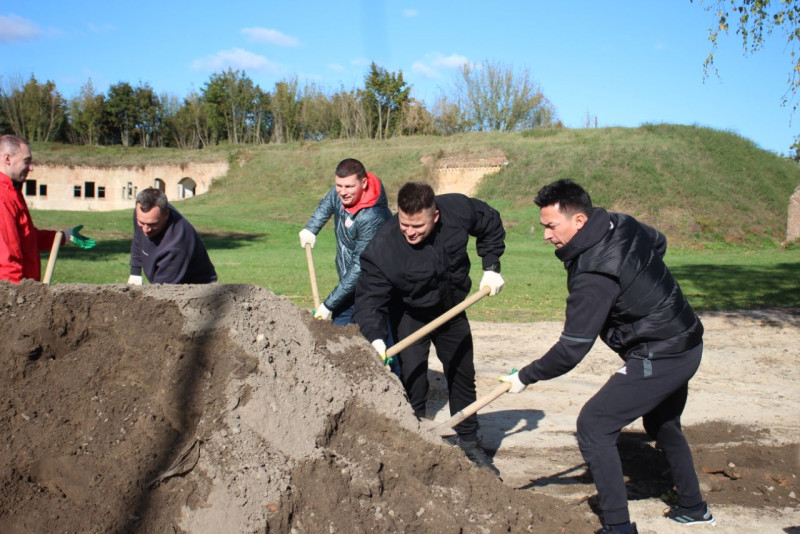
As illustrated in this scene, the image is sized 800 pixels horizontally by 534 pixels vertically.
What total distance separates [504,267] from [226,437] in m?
17.4

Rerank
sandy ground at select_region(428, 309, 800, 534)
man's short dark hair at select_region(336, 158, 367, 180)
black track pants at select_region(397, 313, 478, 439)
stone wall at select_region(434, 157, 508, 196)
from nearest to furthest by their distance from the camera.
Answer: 1. sandy ground at select_region(428, 309, 800, 534)
2. black track pants at select_region(397, 313, 478, 439)
3. man's short dark hair at select_region(336, 158, 367, 180)
4. stone wall at select_region(434, 157, 508, 196)

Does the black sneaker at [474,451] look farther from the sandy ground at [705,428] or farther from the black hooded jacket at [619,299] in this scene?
the black hooded jacket at [619,299]

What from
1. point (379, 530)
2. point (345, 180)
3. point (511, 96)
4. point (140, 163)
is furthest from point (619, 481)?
point (140, 163)

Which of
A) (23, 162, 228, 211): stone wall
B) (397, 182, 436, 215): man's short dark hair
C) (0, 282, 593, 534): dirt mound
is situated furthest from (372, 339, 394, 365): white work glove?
(23, 162, 228, 211): stone wall

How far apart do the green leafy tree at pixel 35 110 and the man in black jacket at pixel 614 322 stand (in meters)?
66.0

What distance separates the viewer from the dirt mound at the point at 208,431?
320 cm

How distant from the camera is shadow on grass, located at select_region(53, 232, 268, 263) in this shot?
20906mm

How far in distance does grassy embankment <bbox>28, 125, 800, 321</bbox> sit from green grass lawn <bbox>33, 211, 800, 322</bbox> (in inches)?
2.1

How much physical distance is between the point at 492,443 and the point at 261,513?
299cm

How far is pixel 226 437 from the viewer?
3.39 m

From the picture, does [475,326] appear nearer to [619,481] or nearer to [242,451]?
[619,481]

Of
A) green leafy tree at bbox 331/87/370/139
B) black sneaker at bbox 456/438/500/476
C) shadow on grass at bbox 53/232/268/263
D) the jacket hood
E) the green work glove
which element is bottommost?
shadow on grass at bbox 53/232/268/263

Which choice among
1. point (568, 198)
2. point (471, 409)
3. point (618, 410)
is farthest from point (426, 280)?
point (618, 410)

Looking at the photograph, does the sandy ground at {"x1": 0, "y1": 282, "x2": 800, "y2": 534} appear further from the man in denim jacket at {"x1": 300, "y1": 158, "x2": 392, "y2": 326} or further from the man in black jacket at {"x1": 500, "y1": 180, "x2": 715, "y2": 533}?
the man in denim jacket at {"x1": 300, "y1": 158, "x2": 392, "y2": 326}
